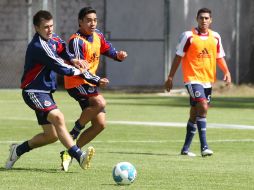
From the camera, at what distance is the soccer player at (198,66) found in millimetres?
16250

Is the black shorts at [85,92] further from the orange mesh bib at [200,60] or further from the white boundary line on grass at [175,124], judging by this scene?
the white boundary line on grass at [175,124]

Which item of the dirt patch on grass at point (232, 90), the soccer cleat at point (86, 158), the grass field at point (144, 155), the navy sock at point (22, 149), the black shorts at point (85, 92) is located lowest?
Answer: the dirt patch on grass at point (232, 90)

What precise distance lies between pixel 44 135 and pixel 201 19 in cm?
387

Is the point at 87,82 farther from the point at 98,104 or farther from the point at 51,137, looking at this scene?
the point at 51,137

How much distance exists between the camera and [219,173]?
13.0m

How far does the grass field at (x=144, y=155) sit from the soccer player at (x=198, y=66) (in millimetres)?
593

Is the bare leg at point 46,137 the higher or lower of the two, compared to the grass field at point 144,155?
higher

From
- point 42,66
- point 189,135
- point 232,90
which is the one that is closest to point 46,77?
point 42,66

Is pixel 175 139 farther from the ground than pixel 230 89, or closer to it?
farther from the ground

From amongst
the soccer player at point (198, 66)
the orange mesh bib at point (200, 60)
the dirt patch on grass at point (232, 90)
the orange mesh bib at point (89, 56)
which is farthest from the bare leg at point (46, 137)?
the dirt patch on grass at point (232, 90)

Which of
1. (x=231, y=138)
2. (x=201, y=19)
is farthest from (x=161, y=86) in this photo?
(x=201, y=19)

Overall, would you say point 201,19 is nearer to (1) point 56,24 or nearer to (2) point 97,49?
(2) point 97,49

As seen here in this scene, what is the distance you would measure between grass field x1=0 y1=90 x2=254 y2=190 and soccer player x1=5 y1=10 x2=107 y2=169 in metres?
0.44

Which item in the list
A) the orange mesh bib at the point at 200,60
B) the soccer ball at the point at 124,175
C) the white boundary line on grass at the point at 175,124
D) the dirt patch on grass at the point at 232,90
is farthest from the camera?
the dirt patch on grass at the point at 232,90
